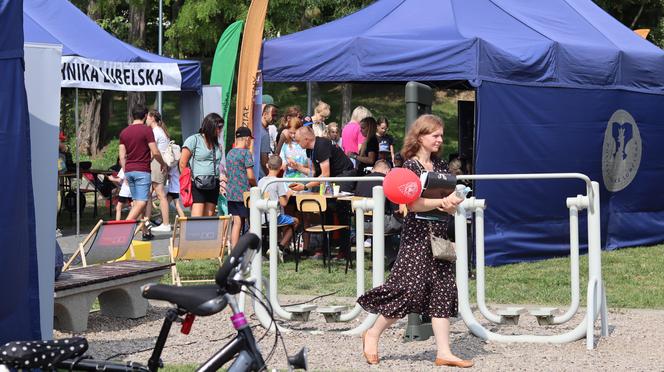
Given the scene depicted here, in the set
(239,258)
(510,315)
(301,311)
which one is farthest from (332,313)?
(239,258)

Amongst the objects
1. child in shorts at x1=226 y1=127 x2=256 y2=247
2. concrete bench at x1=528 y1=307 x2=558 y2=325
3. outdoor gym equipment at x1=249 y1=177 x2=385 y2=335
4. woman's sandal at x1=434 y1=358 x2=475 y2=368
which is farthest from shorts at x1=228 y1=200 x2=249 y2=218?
woman's sandal at x1=434 y1=358 x2=475 y2=368

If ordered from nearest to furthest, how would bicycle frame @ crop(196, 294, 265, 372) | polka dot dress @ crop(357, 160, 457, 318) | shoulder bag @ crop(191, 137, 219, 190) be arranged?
bicycle frame @ crop(196, 294, 265, 372), polka dot dress @ crop(357, 160, 457, 318), shoulder bag @ crop(191, 137, 219, 190)

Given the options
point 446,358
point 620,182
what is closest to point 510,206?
point 620,182

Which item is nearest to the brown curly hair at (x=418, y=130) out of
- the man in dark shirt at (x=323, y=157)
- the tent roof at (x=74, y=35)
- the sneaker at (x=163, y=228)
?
the man in dark shirt at (x=323, y=157)

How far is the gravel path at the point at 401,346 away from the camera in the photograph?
7816 mm

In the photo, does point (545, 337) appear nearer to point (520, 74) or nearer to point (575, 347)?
point (575, 347)

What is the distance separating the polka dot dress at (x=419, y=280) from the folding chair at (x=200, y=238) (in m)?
4.02

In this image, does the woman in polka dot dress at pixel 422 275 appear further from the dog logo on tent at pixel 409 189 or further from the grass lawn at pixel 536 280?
the grass lawn at pixel 536 280

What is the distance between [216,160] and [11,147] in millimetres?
7457

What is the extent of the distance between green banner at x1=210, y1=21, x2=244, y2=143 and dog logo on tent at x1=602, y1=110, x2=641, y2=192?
517cm

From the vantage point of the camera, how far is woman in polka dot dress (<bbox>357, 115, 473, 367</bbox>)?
7.60 metres

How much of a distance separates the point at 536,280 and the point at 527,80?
9.23ft

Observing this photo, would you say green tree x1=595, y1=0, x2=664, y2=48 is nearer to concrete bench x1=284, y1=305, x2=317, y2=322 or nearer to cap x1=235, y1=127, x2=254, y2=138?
cap x1=235, y1=127, x2=254, y2=138

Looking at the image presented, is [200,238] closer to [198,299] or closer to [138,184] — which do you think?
[138,184]
